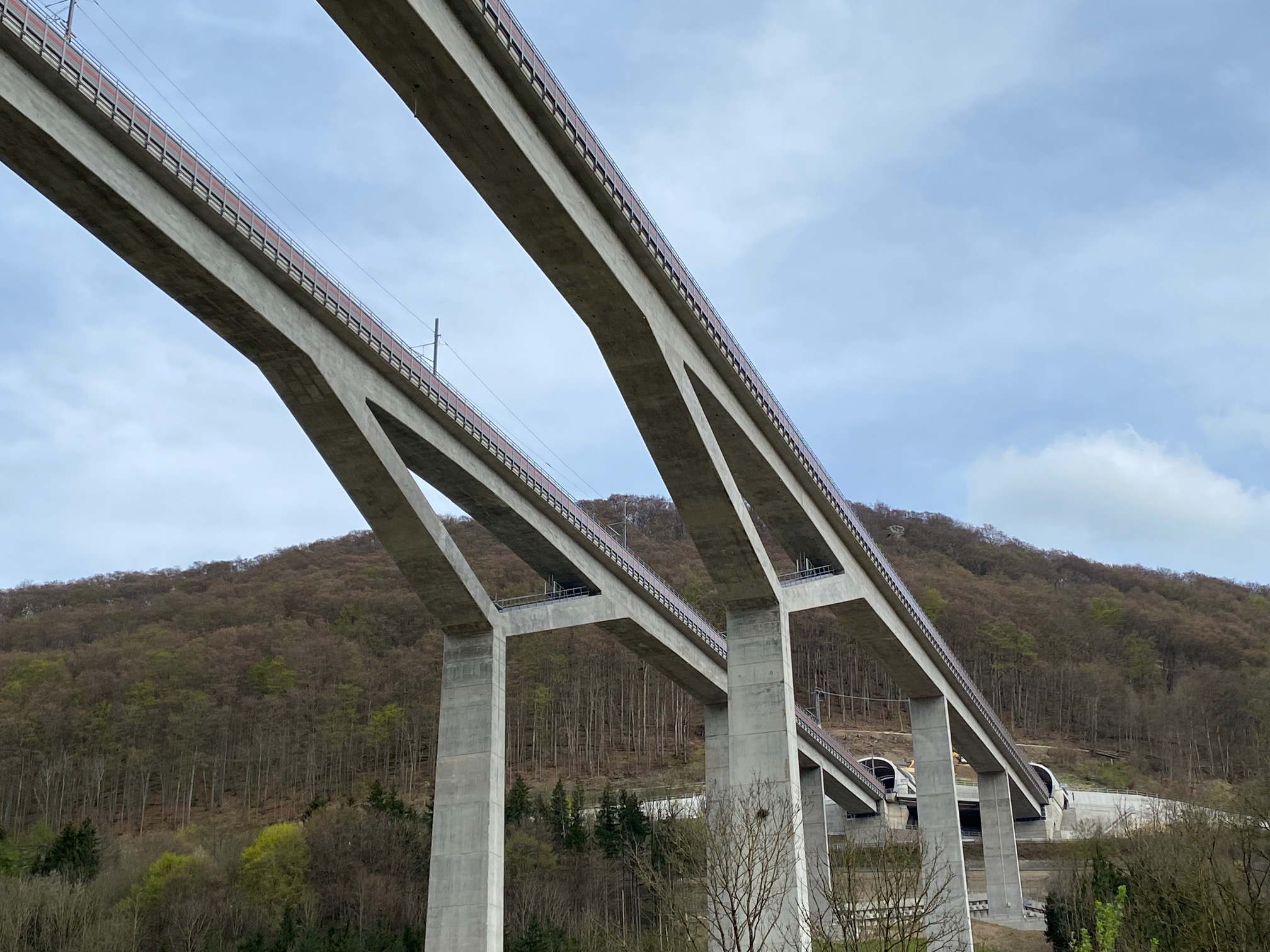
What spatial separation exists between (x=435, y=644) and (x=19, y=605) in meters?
34.2

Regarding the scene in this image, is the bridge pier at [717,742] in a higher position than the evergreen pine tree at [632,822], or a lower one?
higher

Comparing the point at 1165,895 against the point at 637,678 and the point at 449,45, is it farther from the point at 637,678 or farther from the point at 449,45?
the point at 637,678

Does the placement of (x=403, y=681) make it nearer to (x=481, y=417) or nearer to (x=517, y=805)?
(x=517, y=805)

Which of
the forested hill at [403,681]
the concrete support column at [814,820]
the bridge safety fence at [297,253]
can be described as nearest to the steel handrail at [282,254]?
the bridge safety fence at [297,253]

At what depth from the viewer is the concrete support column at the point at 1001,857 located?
55.4m

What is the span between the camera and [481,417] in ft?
90.3

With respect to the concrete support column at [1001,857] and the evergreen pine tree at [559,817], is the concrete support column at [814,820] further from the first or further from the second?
the evergreen pine tree at [559,817]

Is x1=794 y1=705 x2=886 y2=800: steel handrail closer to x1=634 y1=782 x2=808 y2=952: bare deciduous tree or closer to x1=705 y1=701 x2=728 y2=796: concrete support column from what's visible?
x1=705 y1=701 x2=728 y2=796: concrete support column

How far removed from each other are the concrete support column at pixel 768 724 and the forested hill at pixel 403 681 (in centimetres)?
4491

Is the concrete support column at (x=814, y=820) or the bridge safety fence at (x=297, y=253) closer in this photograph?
the bridge safety fence at (x=297, y=253)

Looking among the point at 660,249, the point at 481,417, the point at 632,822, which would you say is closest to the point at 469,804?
the point at 481,417

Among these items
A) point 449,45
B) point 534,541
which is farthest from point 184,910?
point 449,45

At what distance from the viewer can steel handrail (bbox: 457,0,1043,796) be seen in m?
17.4

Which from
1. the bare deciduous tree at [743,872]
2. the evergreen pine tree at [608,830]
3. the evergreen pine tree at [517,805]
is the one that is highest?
the evergreen pine tree at [517,805]
